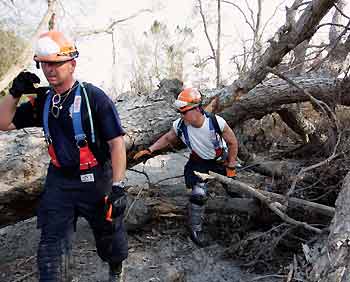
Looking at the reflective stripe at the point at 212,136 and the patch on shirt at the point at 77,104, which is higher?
the patch on shirt at the point at 77,104

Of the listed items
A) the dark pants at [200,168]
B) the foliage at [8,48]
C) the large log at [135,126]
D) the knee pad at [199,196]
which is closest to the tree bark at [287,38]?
the large log at [135,126]

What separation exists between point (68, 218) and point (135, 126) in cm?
148

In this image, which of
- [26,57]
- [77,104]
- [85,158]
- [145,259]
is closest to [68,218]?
[85,158]

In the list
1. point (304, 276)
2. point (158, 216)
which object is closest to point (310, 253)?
point (304, 276)

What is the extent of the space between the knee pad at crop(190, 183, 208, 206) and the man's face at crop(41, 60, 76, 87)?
6.12 ft

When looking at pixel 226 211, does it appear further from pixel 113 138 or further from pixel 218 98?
pixel 113 138

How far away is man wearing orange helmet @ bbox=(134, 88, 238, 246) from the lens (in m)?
3.94

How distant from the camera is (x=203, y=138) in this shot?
4.02 m

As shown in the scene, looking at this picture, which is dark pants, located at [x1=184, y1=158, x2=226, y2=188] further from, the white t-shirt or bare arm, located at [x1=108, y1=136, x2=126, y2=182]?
bare arm, located at [x1=108, y1=136, x2=126, y2=182]

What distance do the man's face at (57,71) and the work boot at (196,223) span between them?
1952 mm

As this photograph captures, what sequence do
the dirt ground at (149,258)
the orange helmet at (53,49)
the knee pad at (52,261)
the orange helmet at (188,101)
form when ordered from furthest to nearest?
the orange helmet at (188,101), the dirt ground at (149,258), the knee pad at (52,261), the orange helmet at (53,49)

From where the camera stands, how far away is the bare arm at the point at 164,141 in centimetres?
397

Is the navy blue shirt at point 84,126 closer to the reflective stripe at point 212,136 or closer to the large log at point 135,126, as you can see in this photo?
the large log at point 135,126

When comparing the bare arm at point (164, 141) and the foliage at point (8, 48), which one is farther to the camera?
the foliage at point (8, 48)
